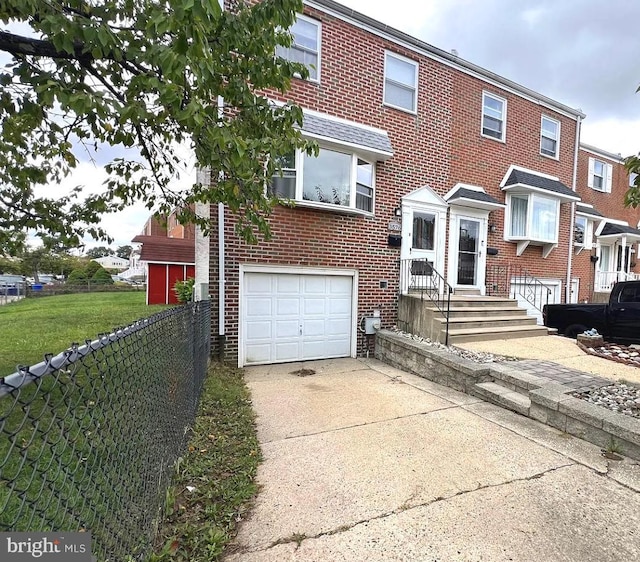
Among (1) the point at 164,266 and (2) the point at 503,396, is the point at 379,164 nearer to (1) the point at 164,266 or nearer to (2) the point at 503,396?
(2) the point at 503,396

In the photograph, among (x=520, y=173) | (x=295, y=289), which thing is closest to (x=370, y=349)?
(x=295, y=289)

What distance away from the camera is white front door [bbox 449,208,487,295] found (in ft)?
32.2

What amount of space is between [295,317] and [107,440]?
6143 mm

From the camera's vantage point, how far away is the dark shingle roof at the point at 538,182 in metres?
10.5

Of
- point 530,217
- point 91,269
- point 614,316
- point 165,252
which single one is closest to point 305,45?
point 530,217

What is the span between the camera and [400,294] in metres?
8.94

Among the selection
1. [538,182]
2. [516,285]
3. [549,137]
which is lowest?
[516,285]

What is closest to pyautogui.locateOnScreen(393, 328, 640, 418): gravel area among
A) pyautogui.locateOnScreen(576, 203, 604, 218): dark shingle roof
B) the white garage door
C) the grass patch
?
the white garage door

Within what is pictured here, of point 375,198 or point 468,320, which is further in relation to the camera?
point 375,198

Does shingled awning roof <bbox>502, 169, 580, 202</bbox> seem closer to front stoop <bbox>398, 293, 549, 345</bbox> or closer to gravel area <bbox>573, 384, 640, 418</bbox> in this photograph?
front stoop <bbox>398, 293, 549, 345</bbox>

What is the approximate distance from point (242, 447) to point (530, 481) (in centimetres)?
272

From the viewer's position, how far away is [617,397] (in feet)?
14.9

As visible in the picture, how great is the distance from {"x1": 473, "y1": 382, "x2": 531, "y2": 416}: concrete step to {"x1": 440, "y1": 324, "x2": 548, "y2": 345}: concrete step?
1.98m

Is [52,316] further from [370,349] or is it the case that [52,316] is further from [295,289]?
[370,349]
